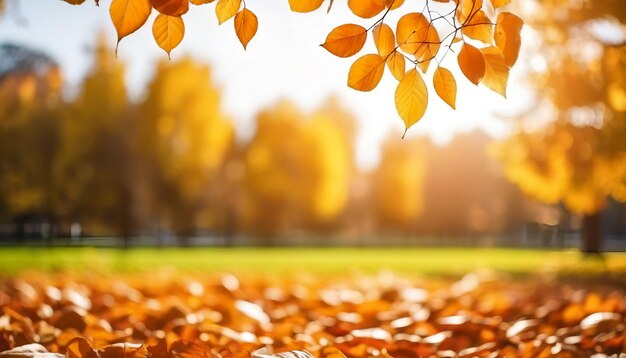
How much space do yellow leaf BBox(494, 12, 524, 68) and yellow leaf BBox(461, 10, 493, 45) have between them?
3cm

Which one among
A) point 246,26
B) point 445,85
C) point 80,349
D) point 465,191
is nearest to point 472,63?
point 445,85

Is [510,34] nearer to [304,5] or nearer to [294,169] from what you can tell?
[304,5]

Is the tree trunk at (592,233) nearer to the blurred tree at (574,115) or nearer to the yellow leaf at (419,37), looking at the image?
the blurred tree at (574,115)

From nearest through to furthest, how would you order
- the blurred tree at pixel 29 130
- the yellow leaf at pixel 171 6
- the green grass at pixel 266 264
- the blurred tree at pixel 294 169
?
the yellow leaf at pixel 171 6 < the blurred tree at pixel 29 130 < the green grass at pixel 266 264 < the blurred tree at pixel 294 169

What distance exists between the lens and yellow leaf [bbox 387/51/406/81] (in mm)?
1486

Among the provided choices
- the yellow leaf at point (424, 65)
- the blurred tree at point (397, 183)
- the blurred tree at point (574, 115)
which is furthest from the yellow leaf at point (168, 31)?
the blurred tree at point (397, 183)

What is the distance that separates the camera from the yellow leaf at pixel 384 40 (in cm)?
150

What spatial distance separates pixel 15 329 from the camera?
6.03 ft

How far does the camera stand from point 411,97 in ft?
4.71

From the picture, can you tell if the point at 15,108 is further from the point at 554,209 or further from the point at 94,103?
the point at 554,209

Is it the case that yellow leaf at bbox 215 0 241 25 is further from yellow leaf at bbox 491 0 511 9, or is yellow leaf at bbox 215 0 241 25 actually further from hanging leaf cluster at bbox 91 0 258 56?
yellow leaf at bbox 491 0 511 9

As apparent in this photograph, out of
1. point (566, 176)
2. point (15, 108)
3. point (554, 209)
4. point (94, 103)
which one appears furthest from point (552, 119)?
point (554, 209)

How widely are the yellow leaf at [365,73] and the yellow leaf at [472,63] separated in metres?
0.17

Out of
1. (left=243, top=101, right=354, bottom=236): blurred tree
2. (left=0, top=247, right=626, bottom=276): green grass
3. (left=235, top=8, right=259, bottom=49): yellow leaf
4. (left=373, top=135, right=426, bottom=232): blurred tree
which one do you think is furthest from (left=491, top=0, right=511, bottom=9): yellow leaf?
(left=373, top=135, right=426, bottom=232): blurred tree
